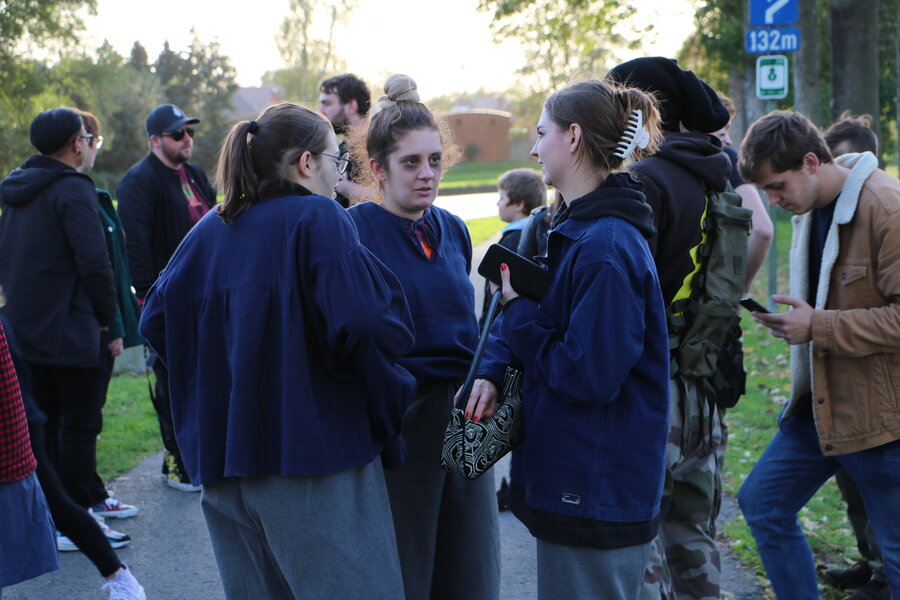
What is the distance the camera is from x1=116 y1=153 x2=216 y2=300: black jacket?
570cm

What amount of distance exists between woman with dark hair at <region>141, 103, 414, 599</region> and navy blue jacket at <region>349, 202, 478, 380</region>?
1.40 ft

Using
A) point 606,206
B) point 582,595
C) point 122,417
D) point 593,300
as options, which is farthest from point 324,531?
point 122,417

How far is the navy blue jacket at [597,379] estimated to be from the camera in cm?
242

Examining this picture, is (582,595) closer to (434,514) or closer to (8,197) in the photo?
(434,514)

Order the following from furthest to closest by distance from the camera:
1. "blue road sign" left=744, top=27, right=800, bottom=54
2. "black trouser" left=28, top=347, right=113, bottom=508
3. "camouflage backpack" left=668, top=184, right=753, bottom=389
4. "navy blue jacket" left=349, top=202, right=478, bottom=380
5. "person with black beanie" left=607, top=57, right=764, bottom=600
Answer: "blue road sign" left=744, top=27, right=800, bottom=54 < "black trouser" left=28, top=347, right=113, bottom=508 < "camouflage backpack" left=668, top=184, right=753, bottom=389 < "person with black beanie" left=607, top=57, right=764, bottom=600 < "navy blue jacket" left=349, top=202, right=478, bottom=380

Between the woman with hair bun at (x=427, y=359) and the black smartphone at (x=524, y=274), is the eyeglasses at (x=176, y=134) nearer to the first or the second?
the woman with hair bun at (x=427, y=359)

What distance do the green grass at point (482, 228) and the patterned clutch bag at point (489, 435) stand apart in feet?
53.9

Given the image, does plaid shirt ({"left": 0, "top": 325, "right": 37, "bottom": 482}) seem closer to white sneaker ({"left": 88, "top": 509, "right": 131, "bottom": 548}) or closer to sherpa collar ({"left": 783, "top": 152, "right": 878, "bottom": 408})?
white sneaker ({"left": 88, "top": 509, "right": 131, "bottom": 548})

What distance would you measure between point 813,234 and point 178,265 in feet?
8.08

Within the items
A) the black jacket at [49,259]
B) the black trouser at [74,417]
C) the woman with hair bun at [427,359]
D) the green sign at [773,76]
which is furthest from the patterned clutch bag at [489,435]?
the green sign at [773,76]

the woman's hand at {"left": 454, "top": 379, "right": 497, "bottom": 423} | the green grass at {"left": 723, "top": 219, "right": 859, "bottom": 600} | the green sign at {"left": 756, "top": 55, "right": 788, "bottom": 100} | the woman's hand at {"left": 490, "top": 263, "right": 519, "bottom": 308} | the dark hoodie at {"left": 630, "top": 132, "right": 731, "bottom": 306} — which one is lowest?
the green grass at {"left": 723, "top": 219, "right": 859, "bottom": 600}

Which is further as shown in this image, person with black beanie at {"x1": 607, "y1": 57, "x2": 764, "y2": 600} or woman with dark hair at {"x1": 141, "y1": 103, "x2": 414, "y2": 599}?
person with black beanie at {"x1": 607, "y1": 57, "x2": 764, "y2": 600}

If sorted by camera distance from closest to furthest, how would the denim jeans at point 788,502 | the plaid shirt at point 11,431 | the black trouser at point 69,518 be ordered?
the plaid shirt at point 11,431 < the denim jeans at point 788,502 < the black trouser at point 69,518

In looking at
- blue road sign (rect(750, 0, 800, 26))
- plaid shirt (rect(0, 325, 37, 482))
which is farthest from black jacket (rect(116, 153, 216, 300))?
blue road sign (rect(750, 0, 800, 26))
